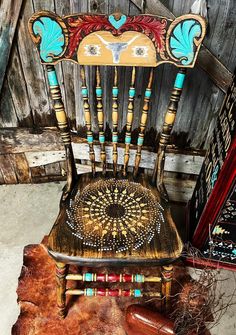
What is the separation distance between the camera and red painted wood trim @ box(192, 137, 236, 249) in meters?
1.19

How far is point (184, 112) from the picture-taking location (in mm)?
1586

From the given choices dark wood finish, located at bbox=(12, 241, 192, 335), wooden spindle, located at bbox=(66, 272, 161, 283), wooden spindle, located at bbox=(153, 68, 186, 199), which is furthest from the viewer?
dark wood finish, located at bbox=(12, 241, 192, 335)

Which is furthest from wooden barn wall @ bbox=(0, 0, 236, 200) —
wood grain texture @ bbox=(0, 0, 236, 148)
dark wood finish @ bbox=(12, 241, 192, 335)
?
dark wood finish @ bbox=(12, 241, 192, 335)

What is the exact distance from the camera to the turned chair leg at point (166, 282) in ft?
4.14

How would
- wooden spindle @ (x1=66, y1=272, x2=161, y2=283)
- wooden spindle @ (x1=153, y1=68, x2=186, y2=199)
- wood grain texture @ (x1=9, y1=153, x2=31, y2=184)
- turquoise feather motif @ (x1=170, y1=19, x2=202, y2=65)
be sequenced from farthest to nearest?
wood grain texture @ (x1=9, y1=153, x2=31, y2=184) → wooden spindle @ (x1=66, y1=272, x2=161, y2=283) → wooden spindle @ (x1=153, y1=68, x2=186, y2=199) → turquoise feather motif @ (x1=170, y1=19, x2=202, y2=65)

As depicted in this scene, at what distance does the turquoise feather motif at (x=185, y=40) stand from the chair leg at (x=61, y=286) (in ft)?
2.86

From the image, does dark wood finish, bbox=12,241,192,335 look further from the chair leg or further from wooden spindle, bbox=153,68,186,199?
wooden spindle, bbox=153,68,186,199

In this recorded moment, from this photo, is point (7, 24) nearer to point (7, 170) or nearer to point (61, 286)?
point (7, 170)

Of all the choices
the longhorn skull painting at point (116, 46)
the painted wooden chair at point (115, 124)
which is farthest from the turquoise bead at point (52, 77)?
the longhorn skull painting at point (116, 46)

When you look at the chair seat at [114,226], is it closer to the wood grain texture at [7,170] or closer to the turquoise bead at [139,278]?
the turquoise bead at [139,278]

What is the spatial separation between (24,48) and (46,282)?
1102 mm

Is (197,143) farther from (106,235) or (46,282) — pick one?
(46,282)

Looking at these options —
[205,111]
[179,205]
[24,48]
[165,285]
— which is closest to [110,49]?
[24,48]

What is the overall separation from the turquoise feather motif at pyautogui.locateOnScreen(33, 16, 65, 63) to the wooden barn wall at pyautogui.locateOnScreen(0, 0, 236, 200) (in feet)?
0.97
